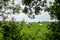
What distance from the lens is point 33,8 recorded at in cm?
1211

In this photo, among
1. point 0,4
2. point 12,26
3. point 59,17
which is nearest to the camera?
point 12,26

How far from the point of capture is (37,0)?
39.0 ft

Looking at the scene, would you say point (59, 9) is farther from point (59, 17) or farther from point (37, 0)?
point (37, 0)

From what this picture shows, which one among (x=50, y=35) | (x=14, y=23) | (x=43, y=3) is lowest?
(x=50, y=35)

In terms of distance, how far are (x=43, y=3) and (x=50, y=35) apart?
1746 mm

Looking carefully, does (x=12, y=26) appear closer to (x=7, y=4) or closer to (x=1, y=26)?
(x=1, y=26)

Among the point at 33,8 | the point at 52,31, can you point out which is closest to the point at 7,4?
the point at 33,8

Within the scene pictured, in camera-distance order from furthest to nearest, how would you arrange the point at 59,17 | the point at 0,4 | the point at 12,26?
1. the point at 0,4
2. the point at 59,17
3. the point at 12,26

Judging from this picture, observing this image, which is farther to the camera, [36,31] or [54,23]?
[36,31]

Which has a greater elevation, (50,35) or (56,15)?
(56,15)

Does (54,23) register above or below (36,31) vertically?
above

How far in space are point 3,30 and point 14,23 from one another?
690 millimetres

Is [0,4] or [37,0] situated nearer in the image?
[37,0]

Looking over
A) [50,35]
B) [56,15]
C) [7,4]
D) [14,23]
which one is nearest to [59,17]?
[56,15]
